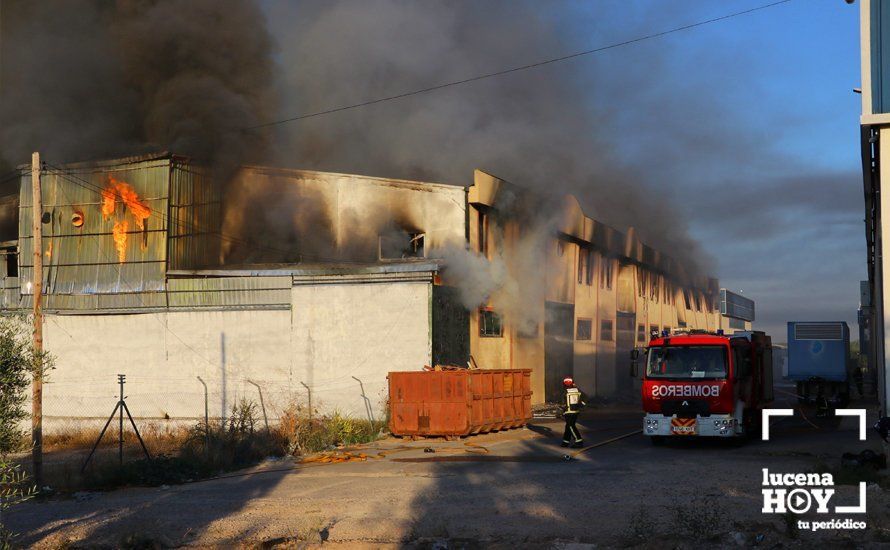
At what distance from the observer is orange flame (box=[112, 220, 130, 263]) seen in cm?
2688

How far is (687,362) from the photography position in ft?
56.7

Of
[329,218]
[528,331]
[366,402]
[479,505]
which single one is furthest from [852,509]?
[329,218]

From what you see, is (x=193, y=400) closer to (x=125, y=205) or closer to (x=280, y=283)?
(x=280, y=283)

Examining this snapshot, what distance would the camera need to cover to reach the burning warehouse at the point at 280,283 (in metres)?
23.7

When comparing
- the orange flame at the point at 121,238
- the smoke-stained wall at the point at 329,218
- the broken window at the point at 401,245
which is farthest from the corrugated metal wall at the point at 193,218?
the broken window at the point at 401,245

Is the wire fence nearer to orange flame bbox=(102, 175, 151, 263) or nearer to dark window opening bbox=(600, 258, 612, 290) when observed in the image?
orange flame bbox=(102, 175, 151, 263)

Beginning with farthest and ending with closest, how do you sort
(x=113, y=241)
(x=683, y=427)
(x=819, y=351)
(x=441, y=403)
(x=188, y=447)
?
(x=819, y=351) < (x=113, y=241) < (x=441, y=403) < (x=188, y=447) < (x=683, y=427)

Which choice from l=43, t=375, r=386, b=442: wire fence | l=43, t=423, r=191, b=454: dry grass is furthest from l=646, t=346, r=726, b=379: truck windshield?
l=43, t=423, r=191, b=454: dry grass

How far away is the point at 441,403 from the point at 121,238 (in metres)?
13.4

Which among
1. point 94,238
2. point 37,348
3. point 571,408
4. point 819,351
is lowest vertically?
point 571,408

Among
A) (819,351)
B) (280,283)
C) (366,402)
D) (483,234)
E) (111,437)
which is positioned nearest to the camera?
(366,402)

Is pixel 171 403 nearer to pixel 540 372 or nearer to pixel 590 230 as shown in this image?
pixel 540 372

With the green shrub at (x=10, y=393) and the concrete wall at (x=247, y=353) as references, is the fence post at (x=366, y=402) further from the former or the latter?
the green shrub at (x=10, y=393)

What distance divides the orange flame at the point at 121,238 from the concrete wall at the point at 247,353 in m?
2.04
